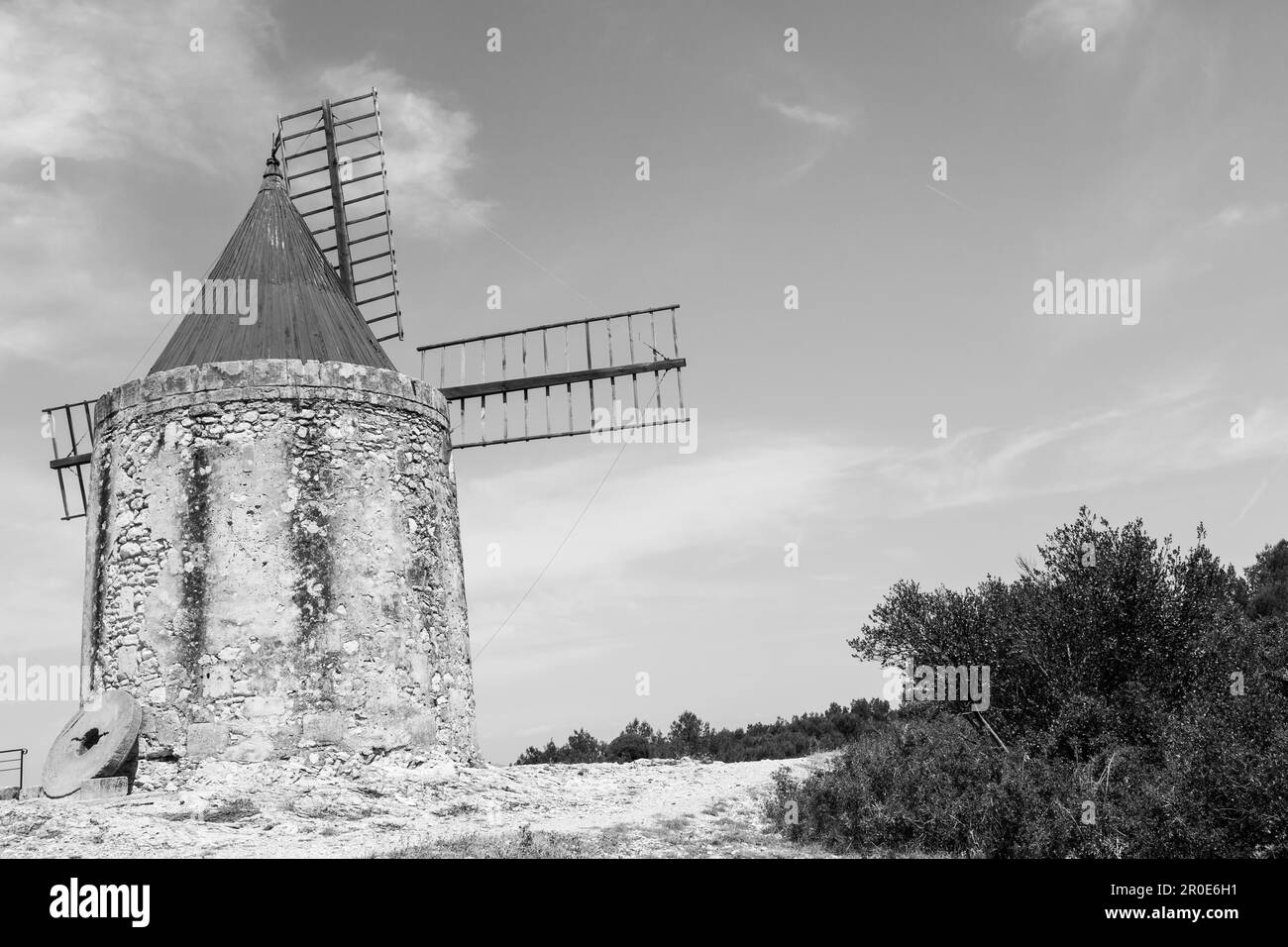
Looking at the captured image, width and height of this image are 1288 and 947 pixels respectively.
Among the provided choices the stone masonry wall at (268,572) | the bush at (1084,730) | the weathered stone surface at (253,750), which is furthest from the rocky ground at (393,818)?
the bush at (1084,730)

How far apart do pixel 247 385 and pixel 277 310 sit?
167cm

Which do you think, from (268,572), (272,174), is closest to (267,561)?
(268,572)

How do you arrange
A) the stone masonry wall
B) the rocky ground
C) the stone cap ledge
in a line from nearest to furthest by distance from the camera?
the rocky ground < the stone masonry wall < the stone cap ledge

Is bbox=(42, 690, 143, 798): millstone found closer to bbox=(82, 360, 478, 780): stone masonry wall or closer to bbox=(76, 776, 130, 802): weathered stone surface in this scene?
bbox=(76, 776, 130, 802): weathered stone surface

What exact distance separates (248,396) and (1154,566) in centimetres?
1092

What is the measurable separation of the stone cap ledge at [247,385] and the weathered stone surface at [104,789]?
167 inches

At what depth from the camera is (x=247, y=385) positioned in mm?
13250

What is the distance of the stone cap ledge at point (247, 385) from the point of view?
13.2m

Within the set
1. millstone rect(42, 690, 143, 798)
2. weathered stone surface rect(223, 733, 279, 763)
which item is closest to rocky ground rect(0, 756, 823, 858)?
weathered stone surface rect(223, 733, 279, 763)

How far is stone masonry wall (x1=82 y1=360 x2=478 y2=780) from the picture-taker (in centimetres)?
1248

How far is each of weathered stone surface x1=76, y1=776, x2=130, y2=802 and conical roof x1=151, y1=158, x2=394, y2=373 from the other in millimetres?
5029

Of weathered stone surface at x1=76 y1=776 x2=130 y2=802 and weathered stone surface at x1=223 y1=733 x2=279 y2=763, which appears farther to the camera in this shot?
weathered stone surface at x1=223 y1=733 x2=279 y2=763

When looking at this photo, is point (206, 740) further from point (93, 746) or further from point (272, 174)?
point (272, 174)

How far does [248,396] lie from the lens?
1323cm
